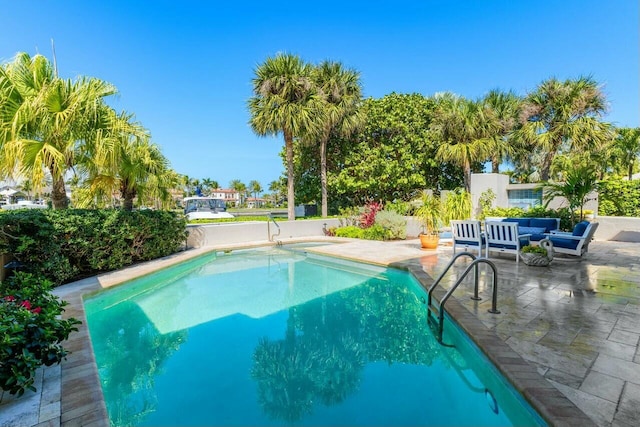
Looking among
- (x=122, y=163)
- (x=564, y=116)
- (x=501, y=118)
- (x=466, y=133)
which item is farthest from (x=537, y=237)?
(x=122, y=163)

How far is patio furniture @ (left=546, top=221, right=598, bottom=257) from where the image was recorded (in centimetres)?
692

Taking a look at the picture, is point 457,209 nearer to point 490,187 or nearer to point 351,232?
point 490,187

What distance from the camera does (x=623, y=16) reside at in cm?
838

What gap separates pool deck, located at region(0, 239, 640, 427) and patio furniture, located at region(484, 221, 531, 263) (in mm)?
613

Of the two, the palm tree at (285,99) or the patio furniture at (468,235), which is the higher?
the palm tree at (285,99)

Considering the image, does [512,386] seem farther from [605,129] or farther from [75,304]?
[605,129]

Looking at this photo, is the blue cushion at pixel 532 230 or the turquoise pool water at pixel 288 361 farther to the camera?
the blue cushion at pixel 532 230

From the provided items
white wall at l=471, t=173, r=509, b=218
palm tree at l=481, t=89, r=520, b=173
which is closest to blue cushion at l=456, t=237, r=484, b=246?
white wall at l=471, t=173, r=509, b=218

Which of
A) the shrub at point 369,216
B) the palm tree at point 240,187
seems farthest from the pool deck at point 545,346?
the palm tree at point 240,187

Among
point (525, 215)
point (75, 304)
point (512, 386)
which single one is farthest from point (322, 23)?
point (512, 386)

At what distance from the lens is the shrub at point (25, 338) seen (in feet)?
7.48

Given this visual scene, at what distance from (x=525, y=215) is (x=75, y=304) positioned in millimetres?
13096

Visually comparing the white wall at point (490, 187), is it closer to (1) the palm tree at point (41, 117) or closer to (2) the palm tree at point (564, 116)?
(2) the palm tree at point (564, 116)

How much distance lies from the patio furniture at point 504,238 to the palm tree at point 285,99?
8.58 m
